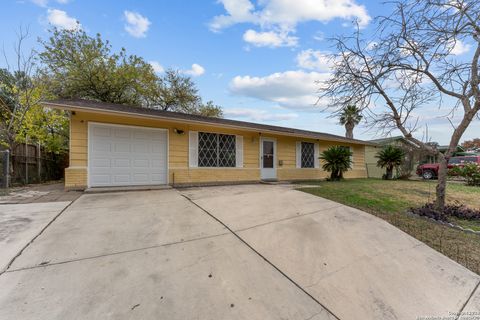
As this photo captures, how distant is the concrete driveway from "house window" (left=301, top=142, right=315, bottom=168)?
25.6ft

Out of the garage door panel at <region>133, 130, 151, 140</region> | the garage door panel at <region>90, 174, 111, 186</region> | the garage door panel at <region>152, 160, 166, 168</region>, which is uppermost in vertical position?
the garage door panel at <region>133, 130, 151, 140</region>

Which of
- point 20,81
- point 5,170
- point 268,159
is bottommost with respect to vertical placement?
point 5,170

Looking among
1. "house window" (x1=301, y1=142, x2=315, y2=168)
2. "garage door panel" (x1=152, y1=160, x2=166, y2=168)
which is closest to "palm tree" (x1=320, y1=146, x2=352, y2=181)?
"house window" (x1=301, y1=142, x2=315, y2=168)

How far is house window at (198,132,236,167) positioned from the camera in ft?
28.5

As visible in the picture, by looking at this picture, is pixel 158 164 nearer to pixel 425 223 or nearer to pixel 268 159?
pixel 268 159

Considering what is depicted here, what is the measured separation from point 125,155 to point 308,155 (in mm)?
8790

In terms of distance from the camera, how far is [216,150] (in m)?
9.01

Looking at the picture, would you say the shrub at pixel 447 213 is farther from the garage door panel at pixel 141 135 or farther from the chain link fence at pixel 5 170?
the chain link fence at pixel 5 170

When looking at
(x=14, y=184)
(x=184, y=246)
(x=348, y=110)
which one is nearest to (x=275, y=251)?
(x=184, y=246)

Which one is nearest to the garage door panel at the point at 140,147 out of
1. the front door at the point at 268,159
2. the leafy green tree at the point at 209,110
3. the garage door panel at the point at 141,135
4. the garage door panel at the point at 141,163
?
the garage door panel at the point at 141,135

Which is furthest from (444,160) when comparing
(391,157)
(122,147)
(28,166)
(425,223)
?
(28,166)

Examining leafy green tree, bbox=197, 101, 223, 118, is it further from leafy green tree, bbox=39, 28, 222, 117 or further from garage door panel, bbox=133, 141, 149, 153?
garage door panel, bbox=133, 141, 149, 153

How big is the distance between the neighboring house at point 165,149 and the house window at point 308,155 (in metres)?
0.45

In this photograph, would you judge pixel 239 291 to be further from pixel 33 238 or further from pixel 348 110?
pixel 348 110
